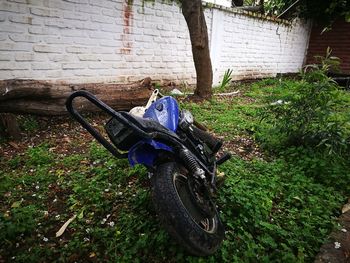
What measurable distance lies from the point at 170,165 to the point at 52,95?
301 cm

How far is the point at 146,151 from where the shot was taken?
77.5 inches

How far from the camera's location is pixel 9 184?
2.84 meters

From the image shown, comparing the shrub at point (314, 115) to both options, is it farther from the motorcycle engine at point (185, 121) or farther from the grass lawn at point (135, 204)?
the motorcycle engine at point (185, 121)

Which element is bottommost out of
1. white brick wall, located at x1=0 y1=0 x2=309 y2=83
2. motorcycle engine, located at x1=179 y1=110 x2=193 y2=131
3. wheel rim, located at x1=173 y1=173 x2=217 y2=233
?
wheel rim, located at x1=173 y1=173 x2=217 y2=233

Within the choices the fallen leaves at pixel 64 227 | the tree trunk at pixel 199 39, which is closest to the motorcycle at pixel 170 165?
the fallen leaves at pixel 64 227

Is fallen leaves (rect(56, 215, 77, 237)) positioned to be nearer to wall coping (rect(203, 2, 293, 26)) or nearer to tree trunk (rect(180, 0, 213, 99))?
tree trunk (rect(180, 0, 213, 99))

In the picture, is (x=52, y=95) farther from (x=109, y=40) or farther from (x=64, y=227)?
(x=64, y=227)

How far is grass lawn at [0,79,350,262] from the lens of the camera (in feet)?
6.73

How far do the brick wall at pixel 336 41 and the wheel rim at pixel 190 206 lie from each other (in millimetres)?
11721

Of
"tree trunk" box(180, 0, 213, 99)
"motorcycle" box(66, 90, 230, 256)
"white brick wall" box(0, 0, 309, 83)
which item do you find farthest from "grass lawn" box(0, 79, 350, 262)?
"tree trunk" box(180, 0, 213, 99)

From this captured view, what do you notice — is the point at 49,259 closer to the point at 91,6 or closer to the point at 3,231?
the point at 3,231

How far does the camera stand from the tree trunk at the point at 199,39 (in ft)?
18.4

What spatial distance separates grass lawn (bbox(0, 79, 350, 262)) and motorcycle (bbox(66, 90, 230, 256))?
0.32m

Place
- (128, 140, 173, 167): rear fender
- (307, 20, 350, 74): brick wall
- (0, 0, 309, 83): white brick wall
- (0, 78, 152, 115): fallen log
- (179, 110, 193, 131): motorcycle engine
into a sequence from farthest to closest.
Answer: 1. (307, 20, 350, 74): brick wall
2. (0, 0, 309, 83): white brick wall
3. (0, 78, 152, 115): fallen log
4. (179, 110, 193, 131): motorcycle engine
5. (128, 140, 173, 167): rear fender
